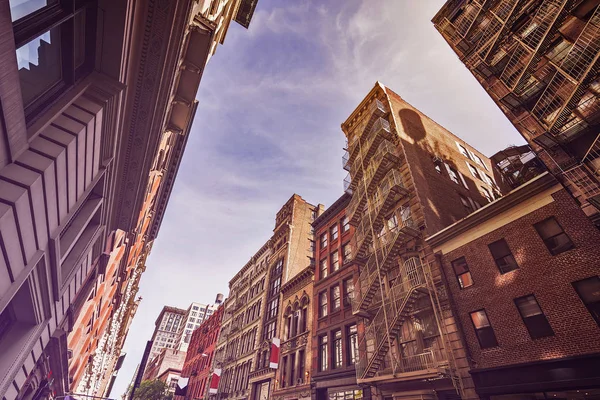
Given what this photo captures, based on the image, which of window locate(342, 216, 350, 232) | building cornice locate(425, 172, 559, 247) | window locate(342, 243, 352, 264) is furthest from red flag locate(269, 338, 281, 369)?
building cornice locate(425, 172, 559, 247)

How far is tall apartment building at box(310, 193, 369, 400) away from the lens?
21469 mm

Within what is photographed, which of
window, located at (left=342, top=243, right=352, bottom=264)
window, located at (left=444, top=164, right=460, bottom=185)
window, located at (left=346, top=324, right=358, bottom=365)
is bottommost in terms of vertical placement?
window, located at (left=346, top=324, right=358, bottom=365)

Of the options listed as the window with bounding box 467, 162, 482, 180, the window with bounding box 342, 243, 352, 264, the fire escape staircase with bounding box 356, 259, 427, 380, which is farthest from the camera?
the window with bounding box 467, 162, 482, 180

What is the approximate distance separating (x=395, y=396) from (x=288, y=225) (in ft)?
91.1

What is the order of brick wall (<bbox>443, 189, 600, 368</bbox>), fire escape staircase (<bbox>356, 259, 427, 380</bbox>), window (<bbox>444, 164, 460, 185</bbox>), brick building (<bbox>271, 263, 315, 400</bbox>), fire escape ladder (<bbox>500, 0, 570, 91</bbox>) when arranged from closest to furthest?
1. brick wall (<bbox>443, 189, 600, 368</bbox>)
2. fire escape ladder (<bbox>500, 0, 570, 91</bbox>)
3. fire escape staircase (<bbox>356, 259, 427, 380</bbox>)
4. brick building (<bbox>271, 263, 315, 400</bbox>)
5. window (<bbox>444, 164, 460, 185</bbox>)

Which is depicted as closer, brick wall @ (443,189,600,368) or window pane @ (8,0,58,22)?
window pane @ (8,0,58,22)

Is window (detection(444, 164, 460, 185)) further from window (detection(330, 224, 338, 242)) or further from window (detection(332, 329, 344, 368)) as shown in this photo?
window (detection(332, 329, 344, 368))

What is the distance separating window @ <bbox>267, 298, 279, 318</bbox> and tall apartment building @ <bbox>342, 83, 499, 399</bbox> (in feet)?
41.1

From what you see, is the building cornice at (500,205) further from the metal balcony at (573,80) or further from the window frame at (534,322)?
the window frame at (534,322)

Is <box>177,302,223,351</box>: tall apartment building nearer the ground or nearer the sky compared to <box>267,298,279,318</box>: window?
nearer the sky

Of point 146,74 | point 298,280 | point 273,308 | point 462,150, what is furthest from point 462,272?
→ point 273,308

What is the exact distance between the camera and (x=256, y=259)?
50000 mm

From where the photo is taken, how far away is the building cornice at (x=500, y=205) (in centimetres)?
1352

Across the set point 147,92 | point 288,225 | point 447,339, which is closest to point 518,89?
point 447,339
